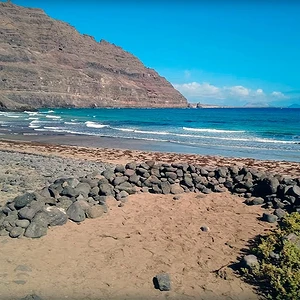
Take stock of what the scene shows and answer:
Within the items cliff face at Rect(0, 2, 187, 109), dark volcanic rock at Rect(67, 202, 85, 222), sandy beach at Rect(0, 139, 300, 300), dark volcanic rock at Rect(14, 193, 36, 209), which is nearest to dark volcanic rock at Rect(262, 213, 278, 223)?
sandy beach at Rect(0, 139, 300, 300)

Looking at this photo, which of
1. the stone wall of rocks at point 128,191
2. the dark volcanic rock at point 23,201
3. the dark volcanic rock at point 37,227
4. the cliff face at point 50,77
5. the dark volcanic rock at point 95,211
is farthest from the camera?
the cliff face at point 50,77

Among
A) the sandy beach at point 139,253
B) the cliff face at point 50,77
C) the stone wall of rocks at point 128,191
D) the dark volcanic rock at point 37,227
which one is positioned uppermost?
the cliff face at point 50,77

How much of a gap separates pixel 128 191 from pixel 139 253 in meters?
3.59

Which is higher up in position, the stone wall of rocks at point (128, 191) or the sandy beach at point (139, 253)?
the stone wall of rocks at point (128, 191)

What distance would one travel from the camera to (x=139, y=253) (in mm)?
6293

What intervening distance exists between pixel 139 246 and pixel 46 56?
183388 millimetres

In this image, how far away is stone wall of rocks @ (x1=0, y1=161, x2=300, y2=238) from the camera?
7.19 m

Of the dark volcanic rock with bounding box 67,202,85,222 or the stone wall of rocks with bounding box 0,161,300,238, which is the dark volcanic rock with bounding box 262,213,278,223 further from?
the dark volcanic rock with bounding box 67,202,85,222

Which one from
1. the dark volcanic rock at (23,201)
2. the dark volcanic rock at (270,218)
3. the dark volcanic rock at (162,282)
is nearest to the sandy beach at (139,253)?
the dark volcanic rock at (162,282)

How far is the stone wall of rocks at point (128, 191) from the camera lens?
7.19 metres

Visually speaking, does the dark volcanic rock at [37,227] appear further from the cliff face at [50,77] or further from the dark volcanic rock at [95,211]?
the cliff face at [50,77]

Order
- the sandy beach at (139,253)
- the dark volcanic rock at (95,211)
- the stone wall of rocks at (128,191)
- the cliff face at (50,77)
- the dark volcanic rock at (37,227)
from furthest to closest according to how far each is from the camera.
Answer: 1. the cliff face at (50,77)
2. the dark volcanic rock at (95,211)
3. the stone wall of rocks at (128,191)
4. the dark volcanic rock at (37,227)
5. the sandy beach at (139,253)

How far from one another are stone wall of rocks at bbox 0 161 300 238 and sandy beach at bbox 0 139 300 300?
0.29 metres

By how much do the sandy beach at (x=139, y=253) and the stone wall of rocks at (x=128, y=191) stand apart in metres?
0.29
